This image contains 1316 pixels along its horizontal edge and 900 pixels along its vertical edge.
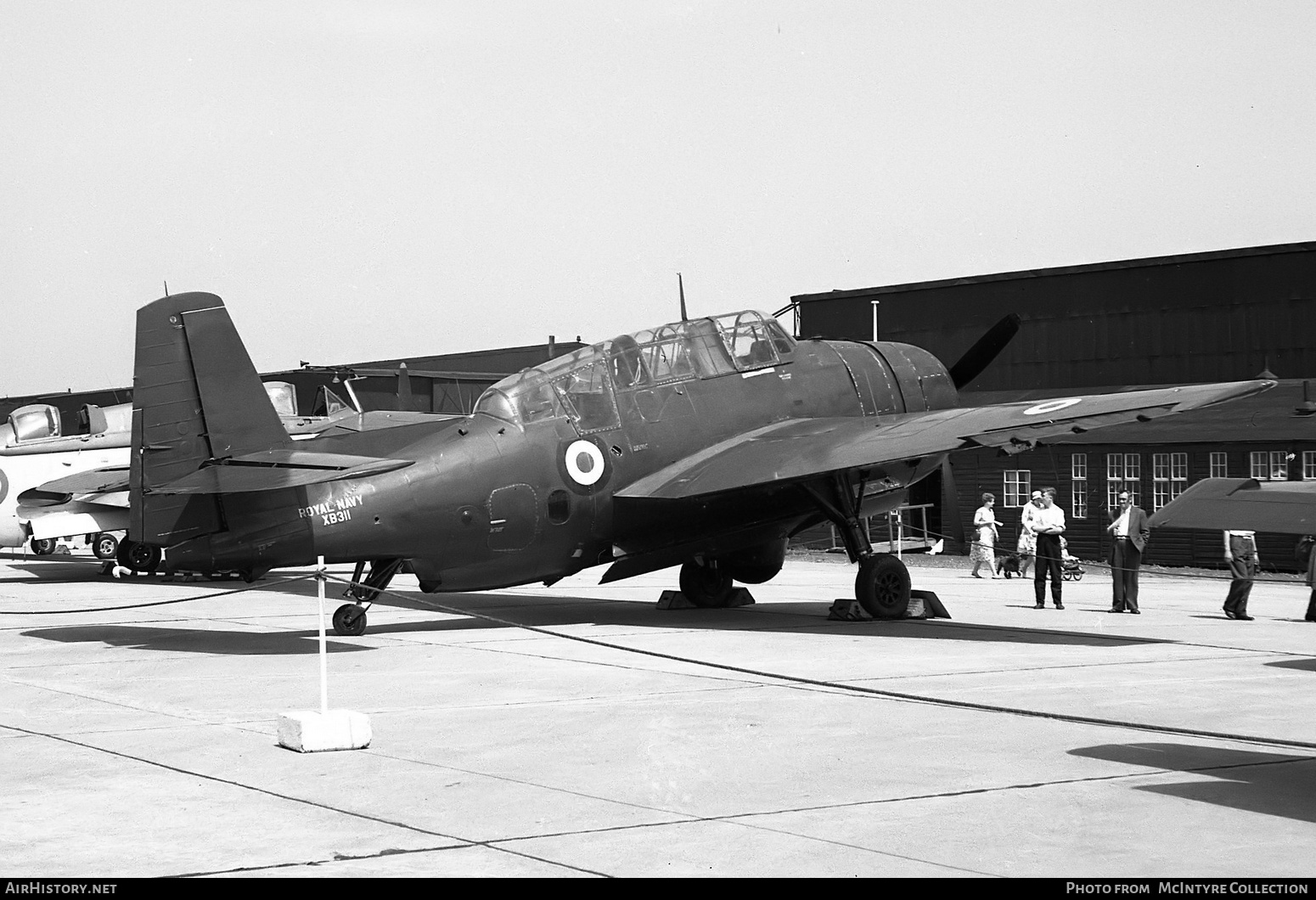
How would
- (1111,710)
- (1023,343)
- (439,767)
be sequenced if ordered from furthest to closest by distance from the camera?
1. (1023,343)
2. (1111,710)
3. (439,767)

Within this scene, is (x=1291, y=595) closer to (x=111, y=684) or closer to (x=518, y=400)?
(x=518, y=400)

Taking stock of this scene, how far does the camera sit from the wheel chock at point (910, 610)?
1773 centimetres

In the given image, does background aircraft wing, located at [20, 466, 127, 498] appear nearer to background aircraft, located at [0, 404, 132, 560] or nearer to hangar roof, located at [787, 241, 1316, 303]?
background aircraft, located at [0, 404, 132, 560]

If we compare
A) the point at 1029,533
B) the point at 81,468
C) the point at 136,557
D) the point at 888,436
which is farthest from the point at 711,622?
the point at 81,468

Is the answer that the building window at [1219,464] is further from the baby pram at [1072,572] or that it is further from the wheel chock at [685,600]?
the wheel chock at [685,600]

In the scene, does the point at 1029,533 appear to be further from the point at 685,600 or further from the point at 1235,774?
the point at 1235,774

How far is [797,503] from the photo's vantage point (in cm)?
1781

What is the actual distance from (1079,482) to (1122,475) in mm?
1183

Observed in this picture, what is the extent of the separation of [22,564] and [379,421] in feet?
46.7

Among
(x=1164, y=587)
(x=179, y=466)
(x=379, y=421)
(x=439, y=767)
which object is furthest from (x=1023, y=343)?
(x=439, y=767)

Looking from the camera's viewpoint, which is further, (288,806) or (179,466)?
(179,466)

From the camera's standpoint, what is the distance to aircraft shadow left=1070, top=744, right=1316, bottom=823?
7.09 metres

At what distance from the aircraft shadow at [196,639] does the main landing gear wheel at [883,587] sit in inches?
241

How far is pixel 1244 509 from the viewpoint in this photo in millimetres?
6887
